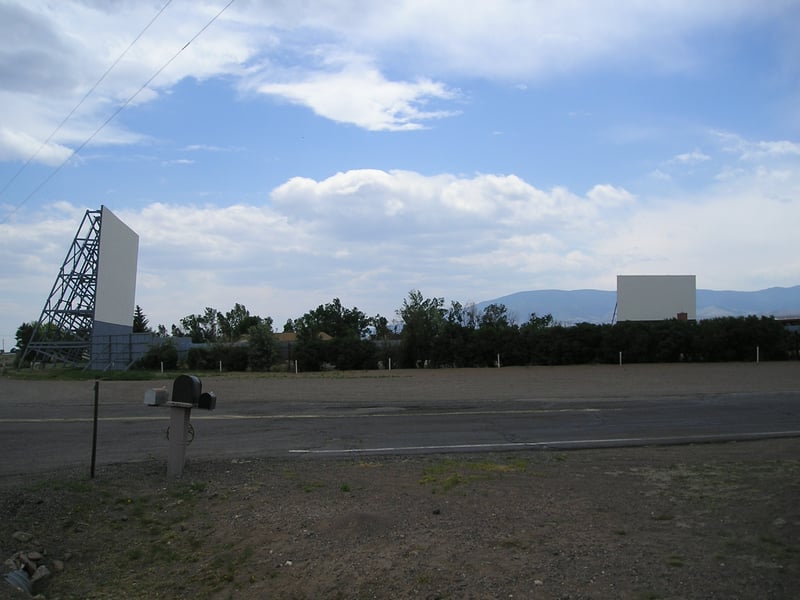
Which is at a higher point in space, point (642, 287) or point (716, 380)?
point (642, 287)

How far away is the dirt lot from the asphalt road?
2629 millimetres

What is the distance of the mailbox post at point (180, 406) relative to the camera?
877 centimetres

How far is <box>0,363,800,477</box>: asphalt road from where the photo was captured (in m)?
11.8

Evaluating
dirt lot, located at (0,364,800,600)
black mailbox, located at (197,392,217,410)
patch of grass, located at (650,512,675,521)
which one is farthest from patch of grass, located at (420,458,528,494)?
black mailbox, located at (197,392,217,410)

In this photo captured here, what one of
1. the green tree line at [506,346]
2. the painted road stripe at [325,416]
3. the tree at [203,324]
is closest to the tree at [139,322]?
the tree at [203,324]

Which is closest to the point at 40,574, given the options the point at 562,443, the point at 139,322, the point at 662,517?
the point at 662,517

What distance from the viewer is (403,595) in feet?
15.9

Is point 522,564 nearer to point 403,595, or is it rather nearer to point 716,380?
point 403,595

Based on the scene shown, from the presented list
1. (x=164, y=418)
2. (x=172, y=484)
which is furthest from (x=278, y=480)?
(x=164, y=418)

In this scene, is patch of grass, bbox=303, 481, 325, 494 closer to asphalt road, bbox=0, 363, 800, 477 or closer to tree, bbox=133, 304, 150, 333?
asphalt road, bbox=0, 363, 800, 477

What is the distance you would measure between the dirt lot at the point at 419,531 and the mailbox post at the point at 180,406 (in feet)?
1.00

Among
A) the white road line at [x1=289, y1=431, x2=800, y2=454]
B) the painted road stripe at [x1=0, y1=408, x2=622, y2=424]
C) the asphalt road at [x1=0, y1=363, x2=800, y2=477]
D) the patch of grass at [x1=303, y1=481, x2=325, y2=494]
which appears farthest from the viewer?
the painted road stripe at [x1=0, y1=408, x2=622, y2=424]

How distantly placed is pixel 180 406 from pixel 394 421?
749 centimetres

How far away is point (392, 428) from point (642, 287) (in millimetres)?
59422
